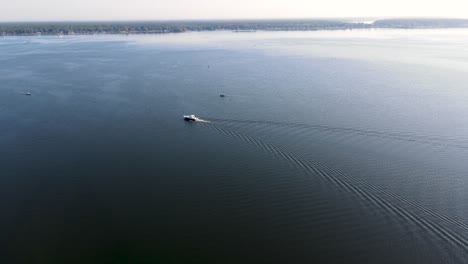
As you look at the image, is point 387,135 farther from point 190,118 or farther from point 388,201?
point 190,118

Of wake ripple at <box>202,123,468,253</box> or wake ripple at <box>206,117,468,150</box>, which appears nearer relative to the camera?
wake ripple at <box>202,123,468,253</box>

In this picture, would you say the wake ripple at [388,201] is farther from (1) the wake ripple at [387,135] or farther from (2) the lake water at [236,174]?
(1) the wake ripple at [387,135]

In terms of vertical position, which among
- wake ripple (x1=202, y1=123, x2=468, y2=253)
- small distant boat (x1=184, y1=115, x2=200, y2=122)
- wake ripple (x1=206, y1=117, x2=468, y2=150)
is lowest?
wake ripple (x1=202, y1=123, x2=468, y2=253)

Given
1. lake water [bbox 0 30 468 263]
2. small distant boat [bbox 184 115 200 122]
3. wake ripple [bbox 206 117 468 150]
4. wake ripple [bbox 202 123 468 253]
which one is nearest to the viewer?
lake water [bbox 0 30 468 263]

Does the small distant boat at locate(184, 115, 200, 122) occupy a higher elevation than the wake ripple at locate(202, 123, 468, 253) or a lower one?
higher

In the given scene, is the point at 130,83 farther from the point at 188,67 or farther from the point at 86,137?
the point at 86,137

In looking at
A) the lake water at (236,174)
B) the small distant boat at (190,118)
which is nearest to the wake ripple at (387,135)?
the lake water at (236,174)

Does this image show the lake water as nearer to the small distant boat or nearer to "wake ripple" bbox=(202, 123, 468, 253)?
"wake ripple" bbox=(202, 123, 468, 253)

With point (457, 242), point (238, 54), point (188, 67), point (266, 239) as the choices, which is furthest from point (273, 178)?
point (238, 54)

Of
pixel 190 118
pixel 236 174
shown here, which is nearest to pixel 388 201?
pixel 236 174

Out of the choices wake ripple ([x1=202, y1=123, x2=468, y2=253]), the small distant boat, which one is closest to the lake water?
wake ripple ([x1=202, y1=123, x2=468, y2=253])
